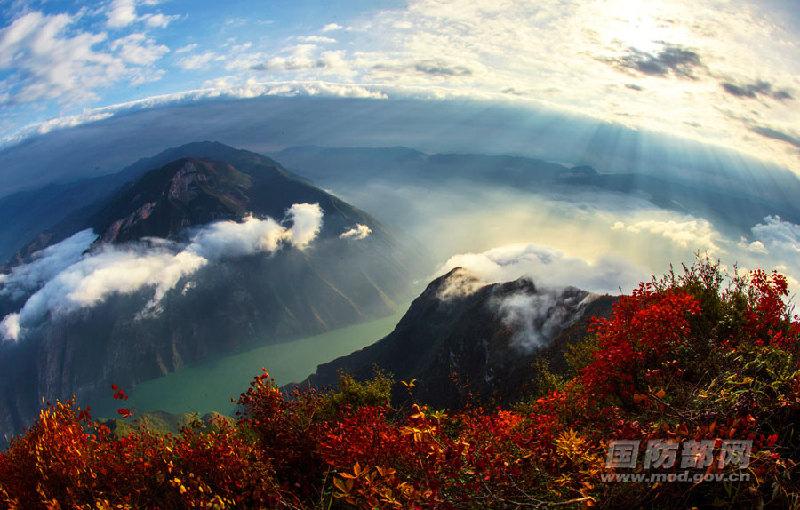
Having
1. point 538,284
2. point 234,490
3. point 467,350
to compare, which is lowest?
point 467,350

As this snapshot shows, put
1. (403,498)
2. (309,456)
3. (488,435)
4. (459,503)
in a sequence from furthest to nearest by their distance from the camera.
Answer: (309,456) < (488,435) < (403,498) < (459,503)

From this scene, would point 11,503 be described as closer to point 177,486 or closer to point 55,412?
point 55,412

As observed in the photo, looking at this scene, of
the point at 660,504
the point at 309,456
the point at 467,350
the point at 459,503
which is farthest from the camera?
the point at 467,350

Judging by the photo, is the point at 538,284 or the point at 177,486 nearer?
the point at 177,486

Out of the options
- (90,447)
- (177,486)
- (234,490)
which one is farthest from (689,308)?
(90,447)

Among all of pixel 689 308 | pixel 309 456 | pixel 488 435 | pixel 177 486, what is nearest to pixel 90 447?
pixel 177 486

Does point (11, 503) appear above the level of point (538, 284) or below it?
above
